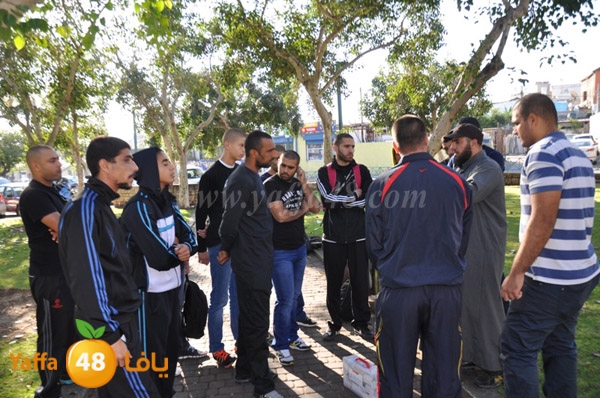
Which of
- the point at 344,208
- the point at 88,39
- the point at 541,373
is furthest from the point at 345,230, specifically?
the point at 88,39

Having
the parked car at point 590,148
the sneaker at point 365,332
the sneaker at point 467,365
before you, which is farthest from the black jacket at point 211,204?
the parked car at point 590,148

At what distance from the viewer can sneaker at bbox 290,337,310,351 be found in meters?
4.76

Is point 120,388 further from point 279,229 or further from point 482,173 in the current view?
point 482,173

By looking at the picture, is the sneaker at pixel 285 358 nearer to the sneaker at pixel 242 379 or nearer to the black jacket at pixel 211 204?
the sneaker at pixel 242 379

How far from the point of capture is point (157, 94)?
1941cm

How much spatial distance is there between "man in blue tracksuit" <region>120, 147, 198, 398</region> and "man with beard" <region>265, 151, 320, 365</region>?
1204mm

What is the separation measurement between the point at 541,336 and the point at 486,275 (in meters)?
1.01

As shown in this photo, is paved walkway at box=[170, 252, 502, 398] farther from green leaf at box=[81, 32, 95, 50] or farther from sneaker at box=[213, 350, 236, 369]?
green leaf at box=[81, 32, 95, 50]

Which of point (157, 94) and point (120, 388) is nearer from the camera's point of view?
point (120, 388)

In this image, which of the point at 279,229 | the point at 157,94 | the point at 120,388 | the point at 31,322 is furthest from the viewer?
the point at 157,94

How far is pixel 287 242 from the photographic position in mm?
4535

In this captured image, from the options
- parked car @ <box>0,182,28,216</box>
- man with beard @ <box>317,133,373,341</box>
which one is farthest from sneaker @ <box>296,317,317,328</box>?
parked car @ <box>0,182,28,216</box>

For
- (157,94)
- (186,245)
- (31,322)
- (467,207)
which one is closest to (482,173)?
(467,207)

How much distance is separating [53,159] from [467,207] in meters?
3.40
